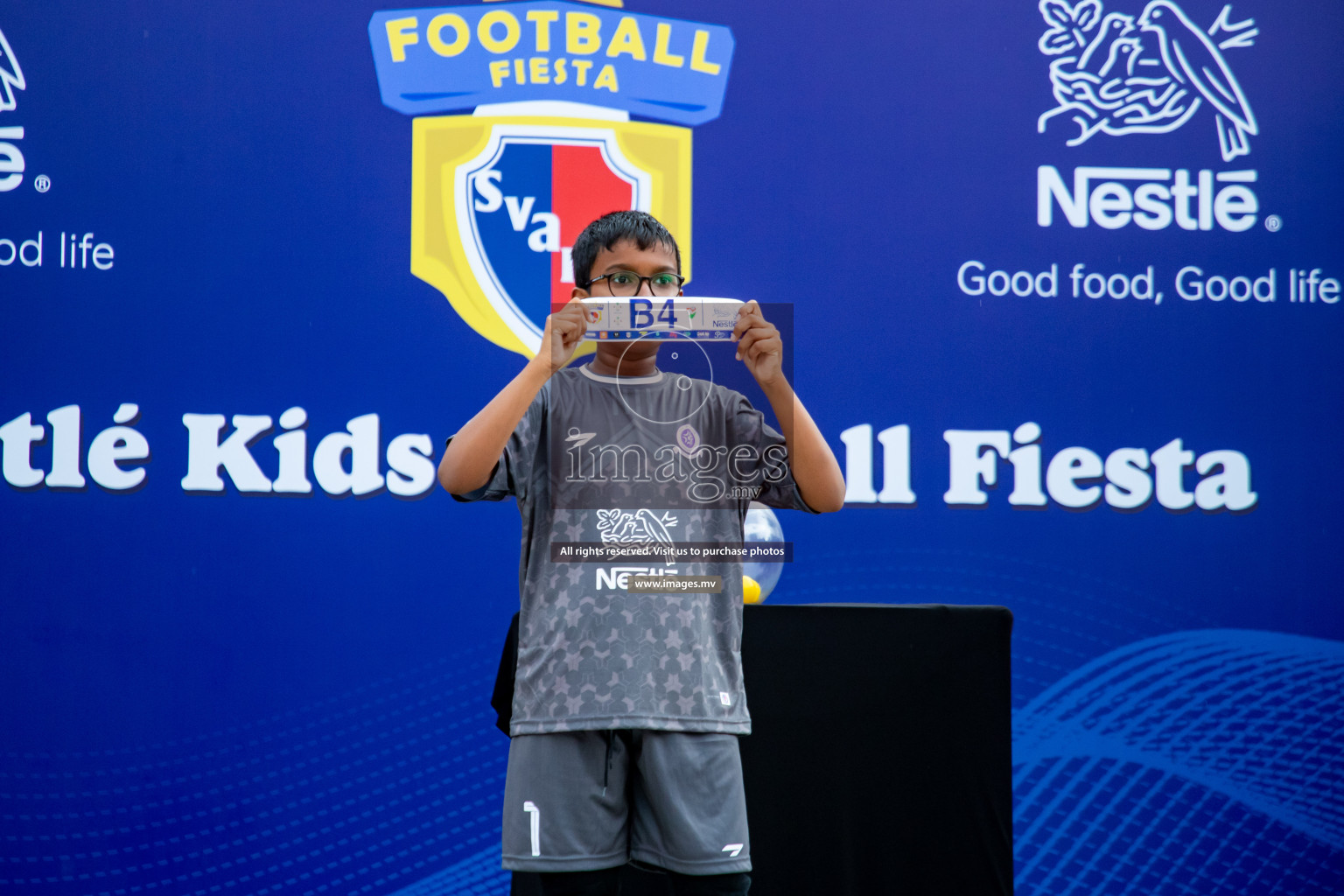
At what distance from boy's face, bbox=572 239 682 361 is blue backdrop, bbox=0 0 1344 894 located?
1.20 metres

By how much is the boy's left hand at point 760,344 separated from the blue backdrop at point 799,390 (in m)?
1.27

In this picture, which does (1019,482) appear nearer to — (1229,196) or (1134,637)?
(1134,637)

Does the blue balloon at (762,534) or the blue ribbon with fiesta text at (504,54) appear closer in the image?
the blue balloon at (762,534)

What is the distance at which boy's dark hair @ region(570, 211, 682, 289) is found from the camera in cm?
141

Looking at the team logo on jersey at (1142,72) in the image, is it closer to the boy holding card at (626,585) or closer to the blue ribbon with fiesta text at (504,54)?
the blue ribbon with fiesta text at (504,54)

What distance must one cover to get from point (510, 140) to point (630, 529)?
5.06 ft

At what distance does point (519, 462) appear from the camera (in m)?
1.34

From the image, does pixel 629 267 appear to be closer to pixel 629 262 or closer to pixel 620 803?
pixel 629 262

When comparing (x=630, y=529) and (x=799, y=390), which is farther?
(x=799, y=390)

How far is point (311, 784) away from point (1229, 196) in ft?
8.72

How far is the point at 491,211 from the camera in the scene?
8.43 ft

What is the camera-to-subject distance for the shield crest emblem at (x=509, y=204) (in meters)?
2.57

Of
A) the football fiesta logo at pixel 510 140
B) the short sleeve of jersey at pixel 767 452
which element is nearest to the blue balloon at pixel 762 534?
the short sleeve of jersey at pixel 767 452

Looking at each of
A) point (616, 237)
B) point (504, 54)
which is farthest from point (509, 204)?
point (616, 237)
